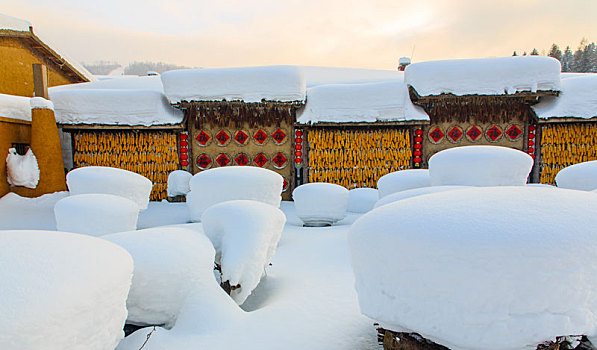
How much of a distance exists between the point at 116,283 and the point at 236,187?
3.28m

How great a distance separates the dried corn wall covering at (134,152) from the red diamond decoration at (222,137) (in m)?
1.31

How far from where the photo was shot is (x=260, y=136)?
30.7 ft

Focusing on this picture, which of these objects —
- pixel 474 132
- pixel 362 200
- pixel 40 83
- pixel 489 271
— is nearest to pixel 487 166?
pixel 489 271

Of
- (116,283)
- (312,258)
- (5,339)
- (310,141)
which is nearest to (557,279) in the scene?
(116,283)

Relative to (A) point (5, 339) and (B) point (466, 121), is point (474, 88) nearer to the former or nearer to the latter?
(B) point (466, 121)

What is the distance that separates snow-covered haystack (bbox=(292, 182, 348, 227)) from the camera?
22.2ft

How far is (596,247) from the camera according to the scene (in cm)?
147

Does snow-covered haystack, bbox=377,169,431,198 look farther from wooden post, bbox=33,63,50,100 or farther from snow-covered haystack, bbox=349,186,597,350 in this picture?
wooden post, bbox=33,63,50,100

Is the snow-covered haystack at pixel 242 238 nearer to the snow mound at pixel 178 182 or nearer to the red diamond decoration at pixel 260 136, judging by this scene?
the snow mound at pixel 178 182

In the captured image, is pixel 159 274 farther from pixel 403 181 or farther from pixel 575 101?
pixel 575 101

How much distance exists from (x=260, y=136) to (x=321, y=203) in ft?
11.5

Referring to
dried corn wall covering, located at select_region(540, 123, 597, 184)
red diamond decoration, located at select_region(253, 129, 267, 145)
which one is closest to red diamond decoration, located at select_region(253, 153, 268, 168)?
red diamond decoration, located at select_region(253, 129, 267, 145)

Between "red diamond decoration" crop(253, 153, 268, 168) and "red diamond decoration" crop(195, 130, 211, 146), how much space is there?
153cm

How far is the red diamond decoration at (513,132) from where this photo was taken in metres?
8.76
